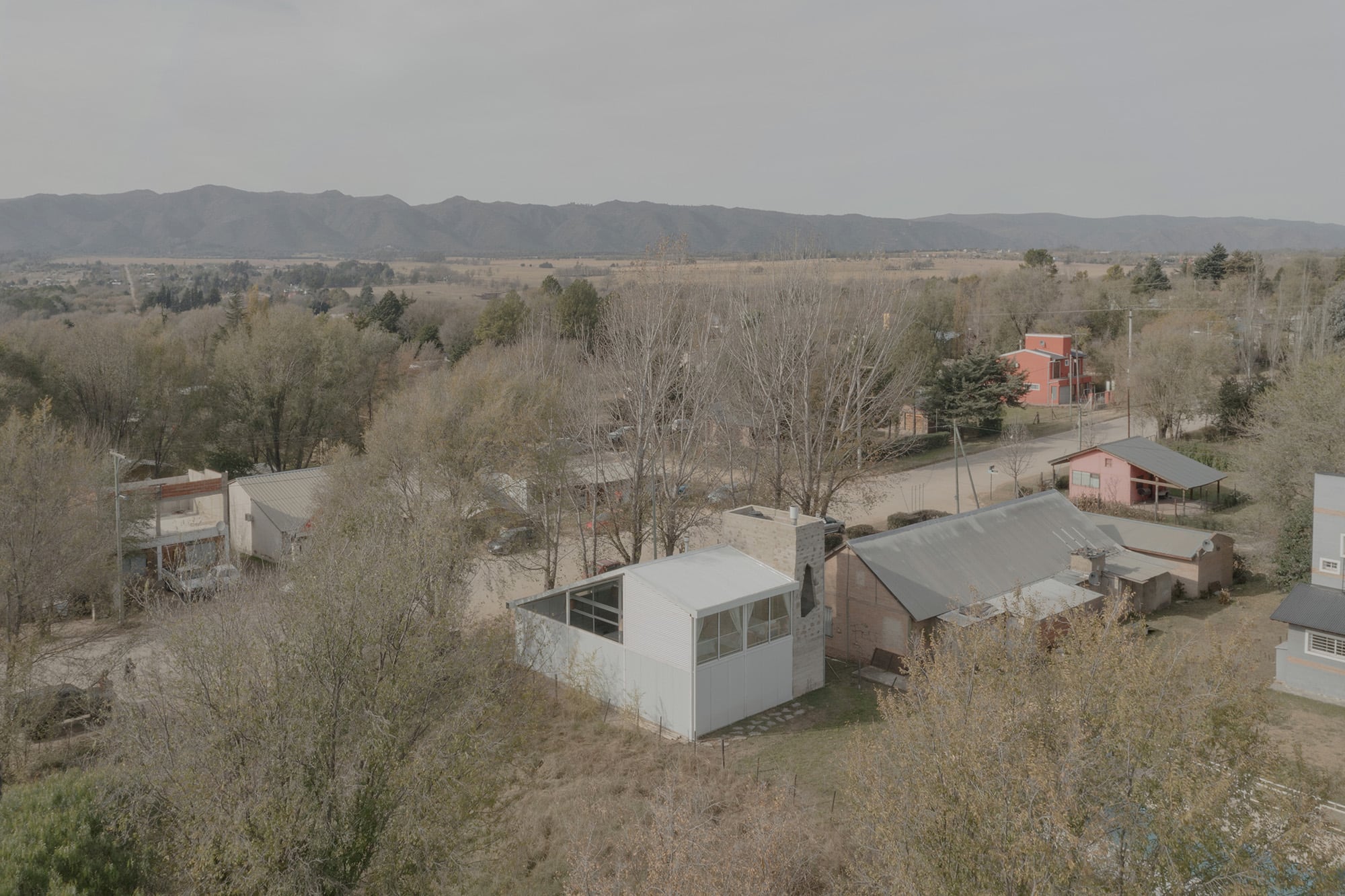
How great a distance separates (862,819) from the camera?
9.89 meters

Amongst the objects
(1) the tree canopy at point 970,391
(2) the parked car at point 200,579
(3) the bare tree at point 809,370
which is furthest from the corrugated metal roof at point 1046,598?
(1) the tree canopy at point 970,391

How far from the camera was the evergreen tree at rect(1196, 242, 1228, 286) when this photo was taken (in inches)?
3150

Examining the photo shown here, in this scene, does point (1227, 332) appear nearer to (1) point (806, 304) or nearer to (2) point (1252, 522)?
(2) point (1252, 522)

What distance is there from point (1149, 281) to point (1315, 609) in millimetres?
68909

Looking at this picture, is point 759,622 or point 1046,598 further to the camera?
point 1046,598

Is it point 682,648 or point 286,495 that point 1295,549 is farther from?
point 286,495

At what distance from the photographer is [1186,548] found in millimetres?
27453

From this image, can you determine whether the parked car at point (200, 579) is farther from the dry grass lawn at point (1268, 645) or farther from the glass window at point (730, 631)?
the dry grass lawn at point (1268, 645)

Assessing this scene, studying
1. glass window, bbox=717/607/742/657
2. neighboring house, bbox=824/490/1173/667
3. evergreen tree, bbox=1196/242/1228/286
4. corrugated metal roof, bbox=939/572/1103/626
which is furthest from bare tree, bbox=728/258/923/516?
evergreen tree, bbox=1196/242/1228/286

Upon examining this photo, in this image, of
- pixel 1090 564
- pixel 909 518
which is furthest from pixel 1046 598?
pixel 909 518

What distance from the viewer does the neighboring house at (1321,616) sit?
66.0 feet

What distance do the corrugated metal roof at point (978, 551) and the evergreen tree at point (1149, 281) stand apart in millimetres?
56117

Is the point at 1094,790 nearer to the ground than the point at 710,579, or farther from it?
farther from it

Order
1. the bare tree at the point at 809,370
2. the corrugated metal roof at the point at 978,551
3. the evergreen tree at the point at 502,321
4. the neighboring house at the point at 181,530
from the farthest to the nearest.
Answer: the evergreen tree at the point at 502,321, the bare tree at the point at 809,370, the neighboring house at the point at 181,530, the corrugated metal roof at the point at 978,551
